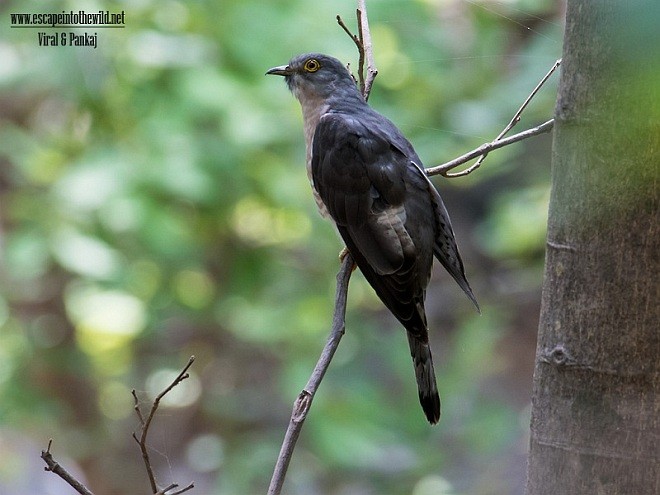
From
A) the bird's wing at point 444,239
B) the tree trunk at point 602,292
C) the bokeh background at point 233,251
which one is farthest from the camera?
the bokeh background at point 233,251

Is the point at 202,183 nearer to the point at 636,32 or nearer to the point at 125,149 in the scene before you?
the point at 125,149

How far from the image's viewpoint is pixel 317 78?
2984 millimetres

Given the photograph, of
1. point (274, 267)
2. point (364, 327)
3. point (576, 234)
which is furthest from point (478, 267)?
point (576, 234)

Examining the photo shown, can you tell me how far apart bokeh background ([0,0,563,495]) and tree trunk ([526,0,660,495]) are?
6.87ft

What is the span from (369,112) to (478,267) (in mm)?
3304

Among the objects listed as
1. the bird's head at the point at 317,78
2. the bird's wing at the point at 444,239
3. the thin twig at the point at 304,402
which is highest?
the bird's head at the point at 317,78

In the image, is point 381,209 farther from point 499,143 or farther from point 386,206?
point 499,143

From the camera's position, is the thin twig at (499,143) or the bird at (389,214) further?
the bird at (389,214)

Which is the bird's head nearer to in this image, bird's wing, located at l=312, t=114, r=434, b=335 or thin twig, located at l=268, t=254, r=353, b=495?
bird's wing, located at l=312, t=114, r=434, b=335

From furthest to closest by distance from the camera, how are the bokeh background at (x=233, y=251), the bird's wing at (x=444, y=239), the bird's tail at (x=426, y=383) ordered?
the bokeh background at (x=233, y=251)
the bird's wing at (x=444, y=239)
the bird's tail at (x=426, y=383)

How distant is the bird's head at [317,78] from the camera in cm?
294

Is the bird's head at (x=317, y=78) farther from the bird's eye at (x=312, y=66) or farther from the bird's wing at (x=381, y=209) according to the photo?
the bird's wing at (x=381, y=209)

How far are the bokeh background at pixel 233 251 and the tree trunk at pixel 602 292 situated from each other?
2095 millimetres

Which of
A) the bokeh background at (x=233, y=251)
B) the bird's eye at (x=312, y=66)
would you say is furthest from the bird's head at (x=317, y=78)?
the bokeh background at (x=233, y=251)
